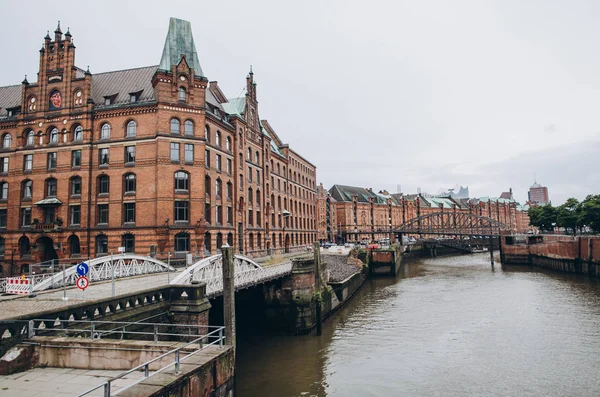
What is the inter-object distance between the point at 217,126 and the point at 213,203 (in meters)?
7.63

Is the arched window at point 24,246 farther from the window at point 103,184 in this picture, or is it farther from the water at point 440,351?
the water at point 440,351

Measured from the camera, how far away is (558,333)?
23141 millimetres

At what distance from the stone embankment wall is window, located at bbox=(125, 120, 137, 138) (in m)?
50.2

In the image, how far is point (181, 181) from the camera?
34.9 meters

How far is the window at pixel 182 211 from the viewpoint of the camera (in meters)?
34.4

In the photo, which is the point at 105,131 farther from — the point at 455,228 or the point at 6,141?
the point at 455,228

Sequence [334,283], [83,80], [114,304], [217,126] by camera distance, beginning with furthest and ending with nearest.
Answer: [217,126] → [83,80] → [334,283] → [114,304]

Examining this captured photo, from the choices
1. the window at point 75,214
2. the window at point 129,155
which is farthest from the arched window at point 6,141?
the window at point 129,155

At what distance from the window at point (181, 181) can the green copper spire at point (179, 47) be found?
9109 mm

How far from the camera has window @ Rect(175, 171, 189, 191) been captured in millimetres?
34688

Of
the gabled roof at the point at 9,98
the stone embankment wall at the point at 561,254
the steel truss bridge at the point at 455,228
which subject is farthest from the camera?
the steel truss bridge at the point at 455,228

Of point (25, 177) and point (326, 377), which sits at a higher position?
point (25, 177)

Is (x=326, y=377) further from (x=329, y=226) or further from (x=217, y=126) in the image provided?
(x=329, y=226)

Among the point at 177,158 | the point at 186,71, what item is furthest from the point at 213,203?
the point at 186,71
